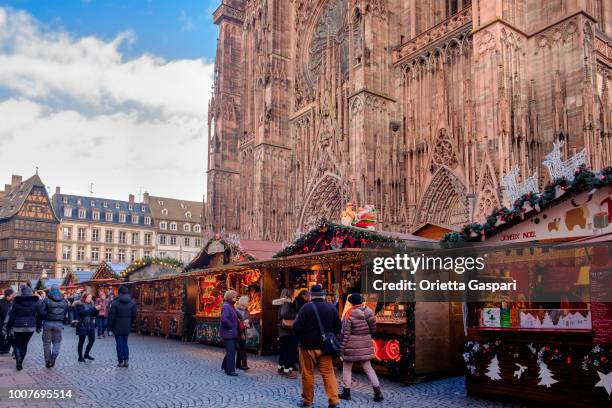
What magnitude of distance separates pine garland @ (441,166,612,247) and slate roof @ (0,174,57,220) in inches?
2614

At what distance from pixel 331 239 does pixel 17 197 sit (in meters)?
66.8

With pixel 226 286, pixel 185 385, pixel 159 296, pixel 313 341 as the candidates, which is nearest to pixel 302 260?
pixel 185 385

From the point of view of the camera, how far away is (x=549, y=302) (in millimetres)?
8945

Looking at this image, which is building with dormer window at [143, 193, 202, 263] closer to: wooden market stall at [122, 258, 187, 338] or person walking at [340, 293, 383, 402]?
wooden market stall at [122, 258, 187, 338]

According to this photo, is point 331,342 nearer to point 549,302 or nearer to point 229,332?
point 229,332

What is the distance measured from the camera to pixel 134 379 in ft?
32.4

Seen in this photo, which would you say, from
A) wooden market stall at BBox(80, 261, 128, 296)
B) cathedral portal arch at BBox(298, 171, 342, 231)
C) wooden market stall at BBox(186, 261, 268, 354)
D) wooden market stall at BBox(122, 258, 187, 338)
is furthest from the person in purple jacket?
cathedral portal arch at BBox(298, 171, 342, 231)

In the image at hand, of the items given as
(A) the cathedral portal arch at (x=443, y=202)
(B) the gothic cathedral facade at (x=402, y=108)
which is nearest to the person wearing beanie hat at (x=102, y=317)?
(B) the gothic cathedral facade at (x=402, y=108)

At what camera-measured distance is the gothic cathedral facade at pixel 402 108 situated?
56.1ft

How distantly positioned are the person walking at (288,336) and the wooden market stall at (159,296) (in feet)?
24.8

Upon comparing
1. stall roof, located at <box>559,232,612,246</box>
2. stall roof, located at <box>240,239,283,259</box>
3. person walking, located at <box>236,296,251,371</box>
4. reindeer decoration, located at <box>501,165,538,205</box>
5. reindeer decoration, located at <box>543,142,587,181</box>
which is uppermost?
reindeer decoration, located at <box>543,142,587,181</box>

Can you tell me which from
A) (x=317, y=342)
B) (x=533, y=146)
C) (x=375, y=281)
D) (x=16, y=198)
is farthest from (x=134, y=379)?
(x=16, y=198)

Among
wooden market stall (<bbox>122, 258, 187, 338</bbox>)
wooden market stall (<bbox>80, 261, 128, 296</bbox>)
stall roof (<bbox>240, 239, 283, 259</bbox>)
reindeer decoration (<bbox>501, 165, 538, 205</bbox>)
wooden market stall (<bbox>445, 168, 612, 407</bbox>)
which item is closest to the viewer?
wooden market stall (<bbox>445, 168, 612, 407</bbox>)

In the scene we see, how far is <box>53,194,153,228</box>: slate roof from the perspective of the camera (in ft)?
230
